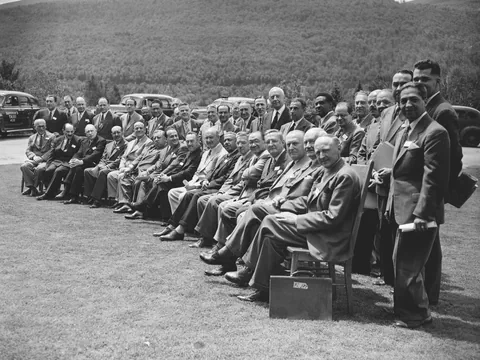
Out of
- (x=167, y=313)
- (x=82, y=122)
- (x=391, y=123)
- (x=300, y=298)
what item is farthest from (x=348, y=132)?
(x=82, y=122)

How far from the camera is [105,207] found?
32.7 ft

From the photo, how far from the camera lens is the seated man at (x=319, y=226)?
4.53 meters

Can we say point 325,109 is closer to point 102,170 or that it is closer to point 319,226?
point 319,226

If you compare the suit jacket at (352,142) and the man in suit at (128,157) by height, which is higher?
the suit jacket at (352,142)

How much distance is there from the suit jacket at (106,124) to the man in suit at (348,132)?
612 centimetres

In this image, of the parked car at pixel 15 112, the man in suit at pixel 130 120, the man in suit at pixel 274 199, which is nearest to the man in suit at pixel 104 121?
the man in suit at pixel 130 120

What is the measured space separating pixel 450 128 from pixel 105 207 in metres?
6.83

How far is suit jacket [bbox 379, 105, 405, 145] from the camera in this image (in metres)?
5.26

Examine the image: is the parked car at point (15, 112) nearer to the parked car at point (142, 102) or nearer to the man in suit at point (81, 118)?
the parked car at point (142, 102)

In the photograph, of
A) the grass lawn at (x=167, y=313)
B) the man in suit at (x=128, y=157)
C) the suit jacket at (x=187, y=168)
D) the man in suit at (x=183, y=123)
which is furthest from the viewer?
the man in suit at (x=183, y=123)

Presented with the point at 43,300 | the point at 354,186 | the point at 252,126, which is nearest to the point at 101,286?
the point at 43,300

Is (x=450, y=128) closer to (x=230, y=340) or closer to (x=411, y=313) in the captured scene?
(x=411, y=313)

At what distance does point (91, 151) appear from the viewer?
10711mm

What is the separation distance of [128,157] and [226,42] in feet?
216
